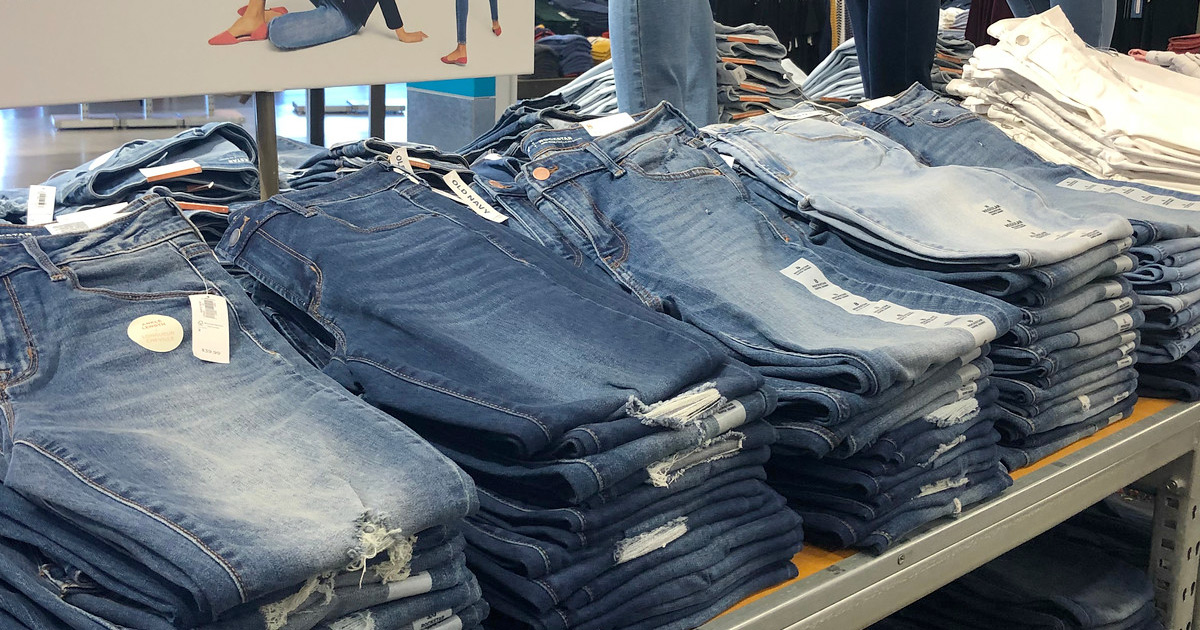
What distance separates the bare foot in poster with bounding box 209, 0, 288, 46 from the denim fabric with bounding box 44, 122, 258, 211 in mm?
181

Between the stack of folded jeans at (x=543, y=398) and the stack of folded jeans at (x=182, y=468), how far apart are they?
64 millimetres

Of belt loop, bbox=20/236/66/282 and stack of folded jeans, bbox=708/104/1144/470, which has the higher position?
belt loop, bbox=20/236/66/282

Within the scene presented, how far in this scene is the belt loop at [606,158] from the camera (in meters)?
1.50

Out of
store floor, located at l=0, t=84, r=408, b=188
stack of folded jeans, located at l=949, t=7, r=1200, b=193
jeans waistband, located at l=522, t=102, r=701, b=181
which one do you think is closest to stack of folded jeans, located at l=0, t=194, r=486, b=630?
jeans waistband, located at l=522, t=102, r=701, b=181

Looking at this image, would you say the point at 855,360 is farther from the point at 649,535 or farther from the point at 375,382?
the point at 375,382

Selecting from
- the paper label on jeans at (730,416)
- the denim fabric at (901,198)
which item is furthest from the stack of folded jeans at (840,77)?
the paper label on jeans at (730,416)

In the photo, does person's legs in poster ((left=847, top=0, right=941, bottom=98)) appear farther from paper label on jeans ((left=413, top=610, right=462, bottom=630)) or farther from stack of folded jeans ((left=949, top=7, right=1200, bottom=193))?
paper label on jeans ((left=413, top=610, right=462, bottom=630))

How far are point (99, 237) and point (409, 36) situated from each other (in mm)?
696

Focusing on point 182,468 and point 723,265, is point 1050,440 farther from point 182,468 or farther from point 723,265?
point 182,468

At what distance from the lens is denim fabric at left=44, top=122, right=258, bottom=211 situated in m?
1.50

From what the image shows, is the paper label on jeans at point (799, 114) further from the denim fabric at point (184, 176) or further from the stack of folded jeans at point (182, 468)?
the stack of folded jeans at point (182, 468)

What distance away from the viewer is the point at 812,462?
1.19 m

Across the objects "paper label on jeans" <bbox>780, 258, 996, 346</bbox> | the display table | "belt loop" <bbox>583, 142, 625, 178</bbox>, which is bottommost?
the display table

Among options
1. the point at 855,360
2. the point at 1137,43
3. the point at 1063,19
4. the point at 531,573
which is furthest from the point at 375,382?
the point at 1137,43
